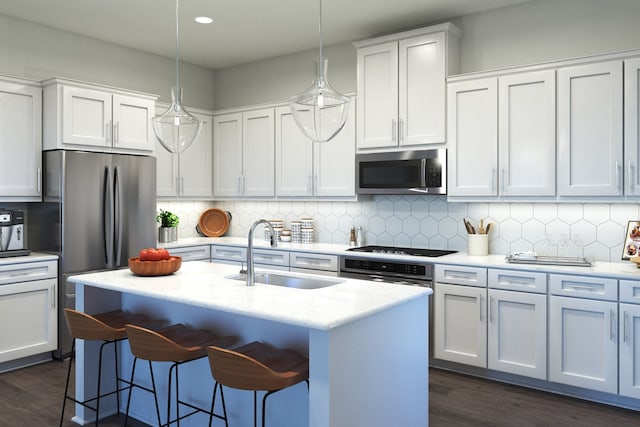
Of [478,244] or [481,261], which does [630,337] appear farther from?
[478,244]

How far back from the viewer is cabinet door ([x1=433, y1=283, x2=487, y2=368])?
3857 millimetres

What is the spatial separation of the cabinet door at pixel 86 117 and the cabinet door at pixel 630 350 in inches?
171

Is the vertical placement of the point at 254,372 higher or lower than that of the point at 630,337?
higher

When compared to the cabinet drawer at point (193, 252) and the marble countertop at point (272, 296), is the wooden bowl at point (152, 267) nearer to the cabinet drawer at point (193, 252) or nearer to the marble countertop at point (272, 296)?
the marble countertop at point (272, 296)

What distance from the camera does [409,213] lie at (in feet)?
15.9

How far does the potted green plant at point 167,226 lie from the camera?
552 centimetres

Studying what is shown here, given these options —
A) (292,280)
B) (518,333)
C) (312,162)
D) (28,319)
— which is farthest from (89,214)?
(518,333)

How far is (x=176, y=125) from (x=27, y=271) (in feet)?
6.79

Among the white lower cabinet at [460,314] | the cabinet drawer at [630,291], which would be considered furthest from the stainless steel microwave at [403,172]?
the cabinet drawer at [630,291]

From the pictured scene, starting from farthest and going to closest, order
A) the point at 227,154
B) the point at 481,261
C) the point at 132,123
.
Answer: the point at 227,154 < the point at 132,123 < the point at 481,261

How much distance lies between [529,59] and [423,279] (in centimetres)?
201

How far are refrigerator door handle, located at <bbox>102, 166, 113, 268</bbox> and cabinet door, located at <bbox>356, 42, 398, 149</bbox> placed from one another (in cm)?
229

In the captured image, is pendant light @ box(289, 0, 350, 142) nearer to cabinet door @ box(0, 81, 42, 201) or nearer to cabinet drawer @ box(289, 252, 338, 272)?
cabinet drawer @ box(289, 252, 338, 272)

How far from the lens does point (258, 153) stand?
18.5 ft
